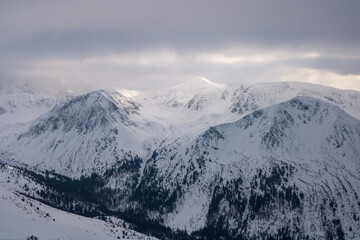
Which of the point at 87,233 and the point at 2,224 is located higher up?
the point at 2,224

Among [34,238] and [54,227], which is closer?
[34,238]

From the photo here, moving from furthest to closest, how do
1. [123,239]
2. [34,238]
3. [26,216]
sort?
[123,239] < [26,216] < [34,238]

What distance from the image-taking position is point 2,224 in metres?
161

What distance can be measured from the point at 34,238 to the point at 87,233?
130ft

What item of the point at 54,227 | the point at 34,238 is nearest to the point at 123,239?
the point at 54,227

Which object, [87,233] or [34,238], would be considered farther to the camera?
[87,233]

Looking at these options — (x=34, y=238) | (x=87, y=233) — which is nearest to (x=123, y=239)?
(x=87, y=233)

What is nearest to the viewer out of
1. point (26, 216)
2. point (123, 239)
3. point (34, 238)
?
point (34, 238)

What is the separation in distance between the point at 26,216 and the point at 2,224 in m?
21.9

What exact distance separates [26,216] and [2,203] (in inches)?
511

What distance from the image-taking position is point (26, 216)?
182875 millimetres

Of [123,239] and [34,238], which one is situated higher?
[34,238]

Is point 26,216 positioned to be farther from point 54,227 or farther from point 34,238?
point 34,238

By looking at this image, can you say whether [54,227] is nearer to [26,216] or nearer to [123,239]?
[26,216]
